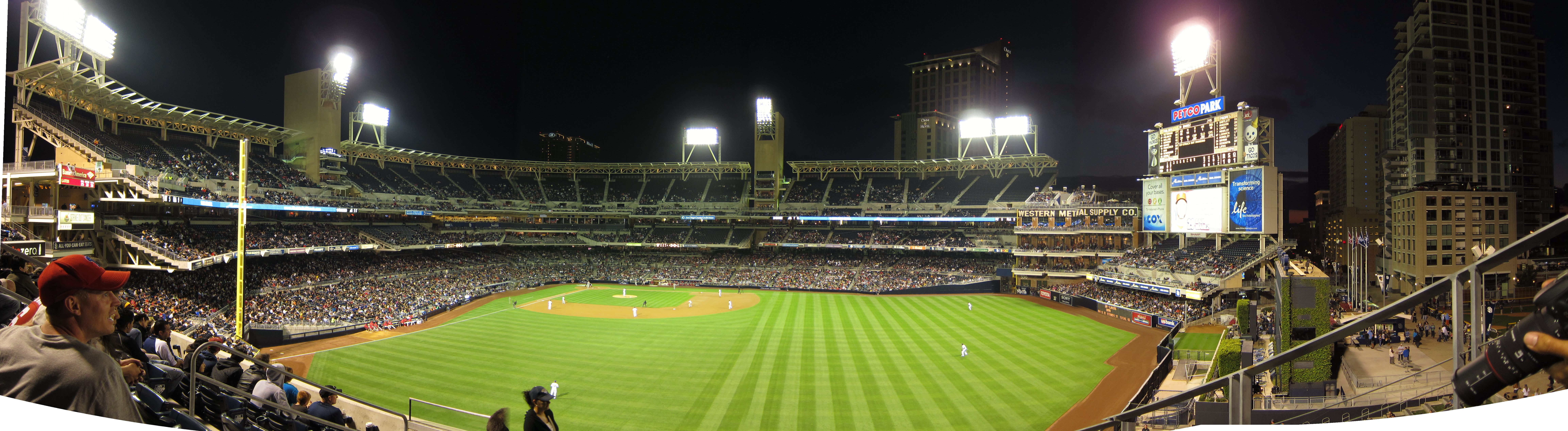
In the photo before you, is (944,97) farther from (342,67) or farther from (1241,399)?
(1241,399)

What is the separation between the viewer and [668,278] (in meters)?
46.5

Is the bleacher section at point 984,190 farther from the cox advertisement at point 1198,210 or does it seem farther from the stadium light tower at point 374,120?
the stadium light tower at point 374,120

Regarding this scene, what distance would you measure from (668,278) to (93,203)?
3054cm

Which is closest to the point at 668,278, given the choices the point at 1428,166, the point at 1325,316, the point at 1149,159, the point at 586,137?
the point at 586,137

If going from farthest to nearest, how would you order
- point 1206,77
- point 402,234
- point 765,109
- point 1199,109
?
point 765,109, point 402,234, point 1206,77, point 1199,109

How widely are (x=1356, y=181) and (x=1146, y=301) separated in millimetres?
10440

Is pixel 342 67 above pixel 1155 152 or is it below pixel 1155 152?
above

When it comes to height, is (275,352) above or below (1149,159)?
below

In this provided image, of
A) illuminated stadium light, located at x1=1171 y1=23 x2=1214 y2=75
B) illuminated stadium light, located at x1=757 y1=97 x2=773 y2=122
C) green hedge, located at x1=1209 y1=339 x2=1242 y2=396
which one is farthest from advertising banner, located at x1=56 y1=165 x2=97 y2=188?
illuminated stadium light, located at x1=1171 y1=23 x2=1214 y2=75

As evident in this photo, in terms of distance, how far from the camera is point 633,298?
3809 centimetres

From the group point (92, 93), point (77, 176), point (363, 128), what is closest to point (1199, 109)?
point (77, 176)

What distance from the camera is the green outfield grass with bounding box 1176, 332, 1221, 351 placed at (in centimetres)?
2273

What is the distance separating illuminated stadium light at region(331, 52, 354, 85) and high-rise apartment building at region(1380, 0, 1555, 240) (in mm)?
45231

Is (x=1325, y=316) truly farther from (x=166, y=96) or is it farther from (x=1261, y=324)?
(x=166, y=96)
